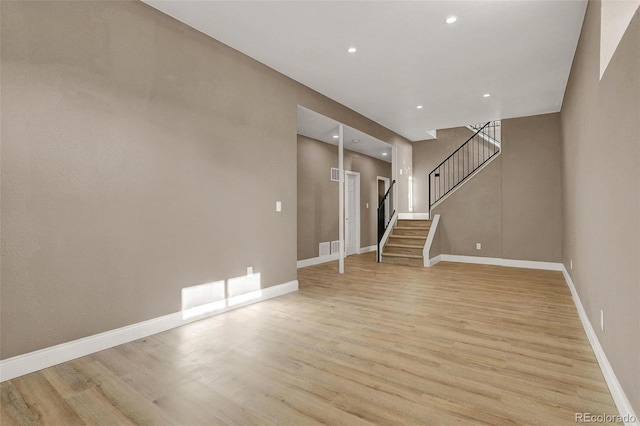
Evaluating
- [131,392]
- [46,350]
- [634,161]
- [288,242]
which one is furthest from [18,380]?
[634,161]

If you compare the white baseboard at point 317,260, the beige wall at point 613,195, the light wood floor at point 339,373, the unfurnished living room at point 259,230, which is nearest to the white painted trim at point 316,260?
the white baseboard at point 317,260

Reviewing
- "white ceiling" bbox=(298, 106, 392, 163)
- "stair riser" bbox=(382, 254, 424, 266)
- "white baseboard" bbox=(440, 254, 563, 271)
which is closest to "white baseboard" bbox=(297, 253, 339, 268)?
"stair riser" bbox=(382, 254, 424, 266)

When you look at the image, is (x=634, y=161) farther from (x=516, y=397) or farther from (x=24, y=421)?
(x=24, y=421)

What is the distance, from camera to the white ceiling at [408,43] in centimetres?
316

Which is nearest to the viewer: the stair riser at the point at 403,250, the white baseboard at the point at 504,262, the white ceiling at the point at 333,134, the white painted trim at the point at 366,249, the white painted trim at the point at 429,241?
the white ceiling at the point at 333,134

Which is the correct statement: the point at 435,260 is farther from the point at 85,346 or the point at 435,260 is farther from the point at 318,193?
the point at 85,346

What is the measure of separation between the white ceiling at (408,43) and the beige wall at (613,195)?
2.14 ft

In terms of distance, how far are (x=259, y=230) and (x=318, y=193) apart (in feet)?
11.3

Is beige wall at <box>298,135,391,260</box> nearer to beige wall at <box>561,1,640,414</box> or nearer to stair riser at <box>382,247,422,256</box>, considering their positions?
stair riser at <box>382,247,422,256</box>

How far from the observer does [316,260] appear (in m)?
7.50

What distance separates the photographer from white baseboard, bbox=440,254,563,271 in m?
6.68

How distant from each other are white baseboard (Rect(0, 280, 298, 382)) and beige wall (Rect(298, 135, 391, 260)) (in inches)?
140

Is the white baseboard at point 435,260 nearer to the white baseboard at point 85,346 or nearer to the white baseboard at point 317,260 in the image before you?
the white baseboard at point 317,260

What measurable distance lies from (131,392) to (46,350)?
94 centimetres
